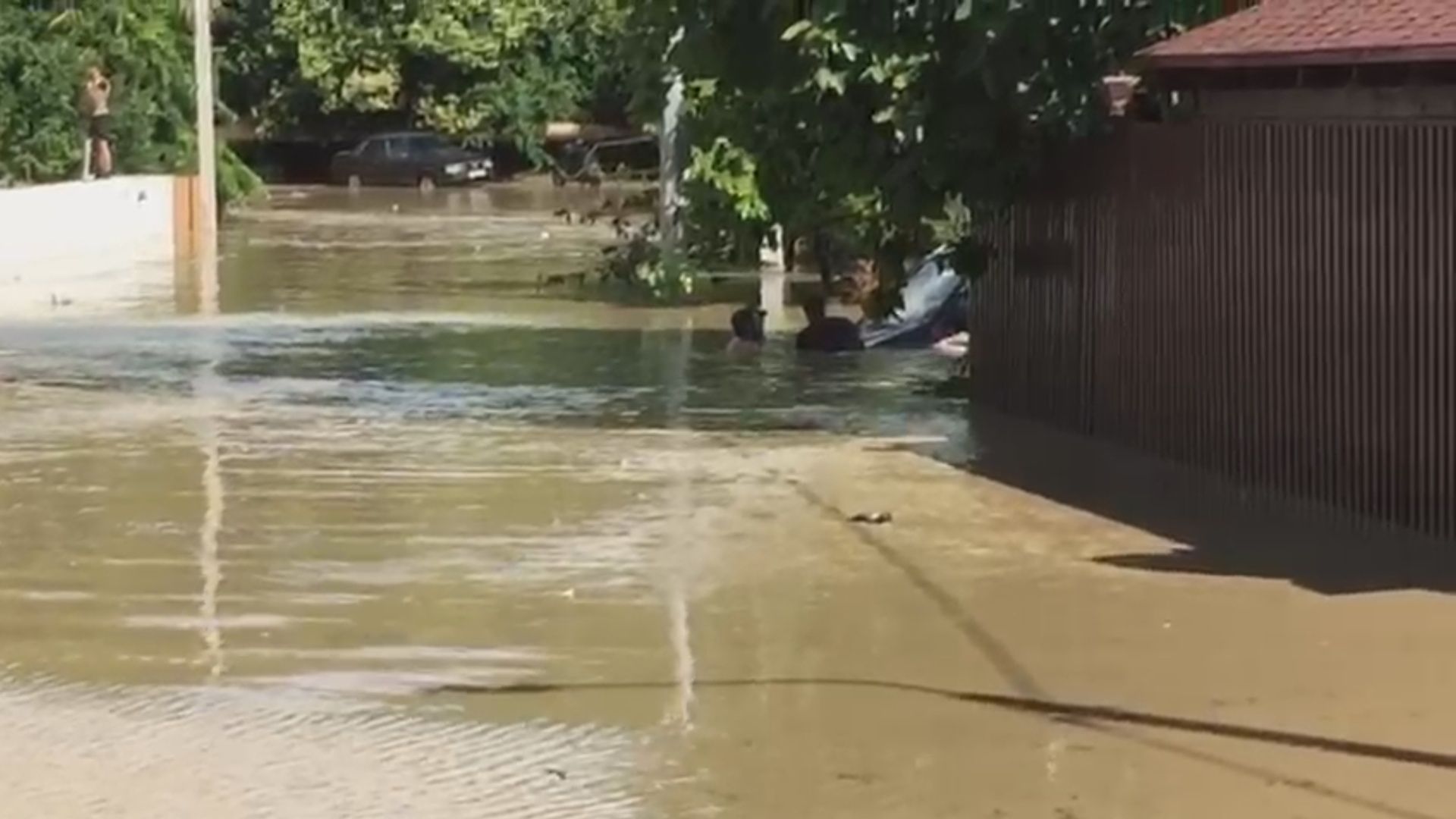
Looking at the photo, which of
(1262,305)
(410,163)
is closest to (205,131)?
(410,163)

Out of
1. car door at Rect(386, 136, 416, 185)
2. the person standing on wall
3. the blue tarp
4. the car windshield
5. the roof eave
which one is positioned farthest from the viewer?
the car windshield

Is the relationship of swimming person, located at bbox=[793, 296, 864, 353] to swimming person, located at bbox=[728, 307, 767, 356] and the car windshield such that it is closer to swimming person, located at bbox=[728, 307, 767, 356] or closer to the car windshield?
swimming person, located at bbox=[728, 307, 767, 356]

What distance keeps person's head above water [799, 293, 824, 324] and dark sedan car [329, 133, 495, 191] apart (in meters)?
41.7

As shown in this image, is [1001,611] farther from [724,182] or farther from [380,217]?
[380,217]

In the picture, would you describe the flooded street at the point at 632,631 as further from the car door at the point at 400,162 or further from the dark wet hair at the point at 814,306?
the car door at the point at 400,162

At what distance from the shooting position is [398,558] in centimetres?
1294

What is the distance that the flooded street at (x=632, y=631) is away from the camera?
28.9 ft

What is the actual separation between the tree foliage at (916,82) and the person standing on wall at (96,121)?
22951 millimetres

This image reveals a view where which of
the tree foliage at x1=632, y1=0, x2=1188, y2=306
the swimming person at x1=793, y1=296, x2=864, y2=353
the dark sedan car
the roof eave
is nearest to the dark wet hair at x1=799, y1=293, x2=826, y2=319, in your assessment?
the swimming person at x1=793, y1=296, x2=864, y2=353

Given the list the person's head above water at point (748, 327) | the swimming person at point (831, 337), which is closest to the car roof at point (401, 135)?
the person's head above water at point (748, 327)

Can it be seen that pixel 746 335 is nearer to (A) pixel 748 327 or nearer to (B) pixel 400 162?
(A) pixel 748 327

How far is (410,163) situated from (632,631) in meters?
56.9

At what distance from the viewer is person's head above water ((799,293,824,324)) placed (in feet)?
78.8

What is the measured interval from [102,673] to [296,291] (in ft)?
68.7
